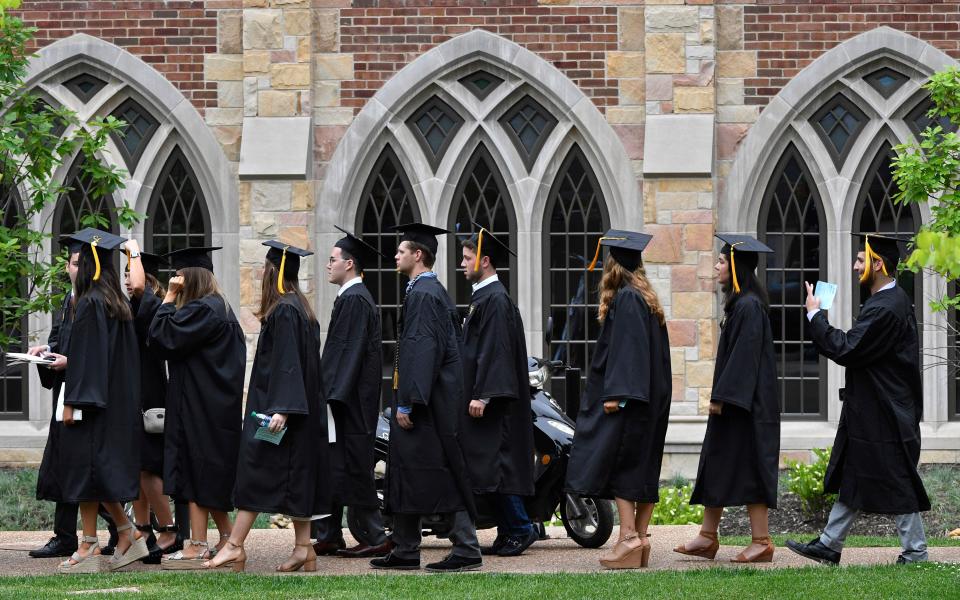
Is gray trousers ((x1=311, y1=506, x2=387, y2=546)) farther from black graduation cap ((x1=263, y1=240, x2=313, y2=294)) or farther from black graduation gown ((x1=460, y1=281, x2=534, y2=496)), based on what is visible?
black graduation cap ((x1=263, y1=240, x2=313, y2=294))

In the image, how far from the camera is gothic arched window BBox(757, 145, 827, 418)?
1342 cm

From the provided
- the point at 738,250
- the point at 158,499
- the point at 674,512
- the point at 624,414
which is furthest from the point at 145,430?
the point at 674,512

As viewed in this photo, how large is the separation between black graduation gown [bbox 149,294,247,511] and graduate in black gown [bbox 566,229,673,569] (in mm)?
1898

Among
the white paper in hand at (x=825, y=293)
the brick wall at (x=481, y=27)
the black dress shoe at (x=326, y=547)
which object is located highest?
the brick wall at (x=481, y=27)

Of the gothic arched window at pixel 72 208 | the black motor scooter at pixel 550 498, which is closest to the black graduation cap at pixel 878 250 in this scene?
the black motor scooter at pixel 550 498

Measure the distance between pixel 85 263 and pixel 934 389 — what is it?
839 centimetres

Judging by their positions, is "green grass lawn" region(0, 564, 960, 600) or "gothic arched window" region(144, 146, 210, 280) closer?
"green grass lawn" region(0, 564, 960, 600)

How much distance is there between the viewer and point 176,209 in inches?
538

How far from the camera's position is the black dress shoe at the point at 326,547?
8.63 m

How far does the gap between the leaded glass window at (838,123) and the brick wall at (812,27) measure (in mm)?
489

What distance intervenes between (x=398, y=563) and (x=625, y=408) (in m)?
1.50

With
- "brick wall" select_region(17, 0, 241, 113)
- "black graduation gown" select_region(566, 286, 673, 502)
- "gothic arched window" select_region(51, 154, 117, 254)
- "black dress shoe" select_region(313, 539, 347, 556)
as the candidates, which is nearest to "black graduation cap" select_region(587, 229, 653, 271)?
"black graduation gown" select_region(566, 286, 673, 502)

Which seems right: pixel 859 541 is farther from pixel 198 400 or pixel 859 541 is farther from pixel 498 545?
pixel 198 400

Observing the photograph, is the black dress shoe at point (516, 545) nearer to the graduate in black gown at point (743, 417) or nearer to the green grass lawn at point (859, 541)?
the graduate in black gown at point (743, 417)
